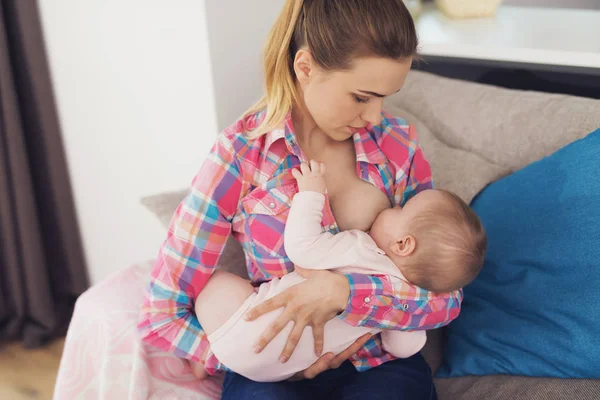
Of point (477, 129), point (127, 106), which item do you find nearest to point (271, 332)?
point (477, 129)

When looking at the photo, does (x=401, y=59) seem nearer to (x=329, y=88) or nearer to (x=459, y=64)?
(x=329, y=88)

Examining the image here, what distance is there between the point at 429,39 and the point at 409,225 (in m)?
0.91

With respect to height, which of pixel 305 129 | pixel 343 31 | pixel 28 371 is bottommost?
pixel 28 371

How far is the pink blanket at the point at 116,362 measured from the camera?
4.23ft

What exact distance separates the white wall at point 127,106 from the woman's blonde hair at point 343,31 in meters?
0.54

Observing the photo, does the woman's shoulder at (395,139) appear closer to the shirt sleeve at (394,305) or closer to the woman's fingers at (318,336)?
the shirt sleeve at (394,305)

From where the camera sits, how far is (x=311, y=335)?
1.21 m

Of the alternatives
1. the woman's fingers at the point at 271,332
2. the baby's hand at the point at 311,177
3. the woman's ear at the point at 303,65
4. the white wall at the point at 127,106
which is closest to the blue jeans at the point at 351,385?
the woman's fingers at the point at 271,332

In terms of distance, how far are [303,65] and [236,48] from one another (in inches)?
25.5

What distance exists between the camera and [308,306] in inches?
46.2

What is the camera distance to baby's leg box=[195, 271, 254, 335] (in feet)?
4.08

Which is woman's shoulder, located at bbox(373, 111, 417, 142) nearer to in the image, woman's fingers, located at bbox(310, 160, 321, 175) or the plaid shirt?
the plaid shirt

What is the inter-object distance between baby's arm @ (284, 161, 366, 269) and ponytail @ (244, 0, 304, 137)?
0.15 meters

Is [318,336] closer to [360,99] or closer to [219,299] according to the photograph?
[219,299]
